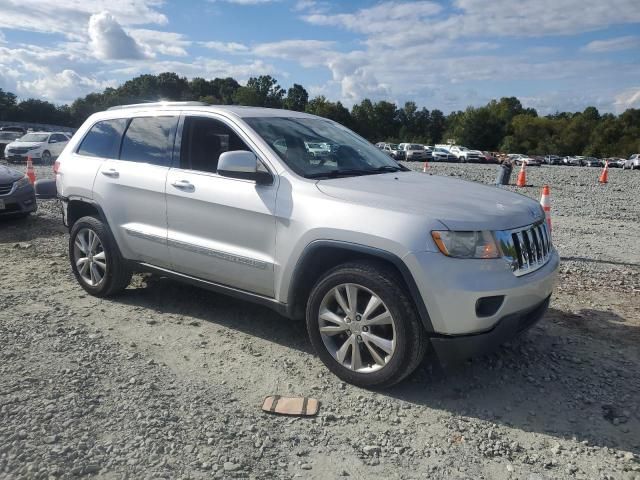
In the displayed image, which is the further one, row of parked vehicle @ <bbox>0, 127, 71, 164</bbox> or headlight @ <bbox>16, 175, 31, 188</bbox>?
row of parked vehicle @ <bbox>0, 127, 71, 164</bbox>

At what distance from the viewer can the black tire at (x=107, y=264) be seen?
514 cm

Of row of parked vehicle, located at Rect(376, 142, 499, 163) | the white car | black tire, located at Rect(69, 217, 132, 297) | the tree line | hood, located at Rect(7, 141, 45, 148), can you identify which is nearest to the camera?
black tire, located at Rect(69, 217, 132, 297)

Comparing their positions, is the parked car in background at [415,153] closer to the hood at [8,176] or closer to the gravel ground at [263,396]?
the hood at [8,176]

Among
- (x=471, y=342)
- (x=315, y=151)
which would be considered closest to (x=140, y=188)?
(x=315, y=151)

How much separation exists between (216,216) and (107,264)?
1548mm

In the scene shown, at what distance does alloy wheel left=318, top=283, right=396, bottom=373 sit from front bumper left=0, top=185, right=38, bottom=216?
737 centimetres

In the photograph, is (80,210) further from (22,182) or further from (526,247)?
(22,182)

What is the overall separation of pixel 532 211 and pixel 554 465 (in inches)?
66.2

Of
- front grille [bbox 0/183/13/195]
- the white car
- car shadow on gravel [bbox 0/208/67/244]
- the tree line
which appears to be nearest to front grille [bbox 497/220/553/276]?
car shadow on gravel [bbox 0/208/67/244]

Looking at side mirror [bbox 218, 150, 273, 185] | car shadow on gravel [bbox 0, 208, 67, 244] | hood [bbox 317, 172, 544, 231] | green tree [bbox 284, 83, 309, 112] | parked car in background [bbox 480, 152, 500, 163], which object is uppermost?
green tree [bbox 284, 83, 309, 112]

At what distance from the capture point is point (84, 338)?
4445 millimetres

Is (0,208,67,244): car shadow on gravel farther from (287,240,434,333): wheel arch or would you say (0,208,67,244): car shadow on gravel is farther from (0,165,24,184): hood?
Result: (287,240,434,333): wheel arch

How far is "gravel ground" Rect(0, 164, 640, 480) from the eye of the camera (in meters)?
2.92

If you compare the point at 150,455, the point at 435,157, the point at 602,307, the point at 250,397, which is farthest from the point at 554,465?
the point at 435,157
